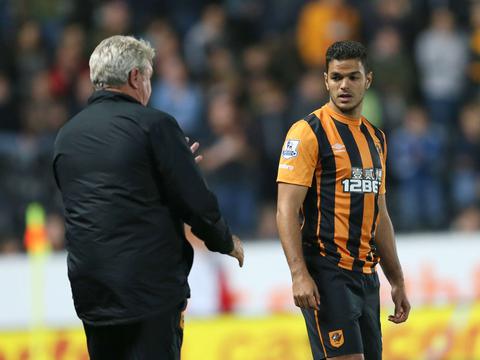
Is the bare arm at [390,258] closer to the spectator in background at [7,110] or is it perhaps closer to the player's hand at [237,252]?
the player's hand at [237,252]

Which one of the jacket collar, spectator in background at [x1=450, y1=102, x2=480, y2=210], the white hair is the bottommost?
spectator in background at [x1=450, y1=102, x2=480, y2=210]

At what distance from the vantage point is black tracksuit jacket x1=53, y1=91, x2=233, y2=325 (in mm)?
4816

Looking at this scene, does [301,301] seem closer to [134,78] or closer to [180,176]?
[180,176]

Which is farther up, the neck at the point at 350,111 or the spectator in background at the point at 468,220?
the neck at the point at 350,111

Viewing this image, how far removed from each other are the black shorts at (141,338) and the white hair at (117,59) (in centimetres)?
105

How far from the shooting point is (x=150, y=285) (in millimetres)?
4859

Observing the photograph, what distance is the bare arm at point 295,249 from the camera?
210 inches

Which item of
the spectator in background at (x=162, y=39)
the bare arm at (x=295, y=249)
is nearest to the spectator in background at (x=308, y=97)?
the spectator in background at (x=162, y=39)

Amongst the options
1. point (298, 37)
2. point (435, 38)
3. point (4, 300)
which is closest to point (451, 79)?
point (435, 38)

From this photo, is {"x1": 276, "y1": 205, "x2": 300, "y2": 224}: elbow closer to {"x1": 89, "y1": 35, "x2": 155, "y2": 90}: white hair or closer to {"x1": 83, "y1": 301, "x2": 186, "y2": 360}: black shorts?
{"x1": 83, "y1": 301, "x2": 186, "y2": 360}: black shorts

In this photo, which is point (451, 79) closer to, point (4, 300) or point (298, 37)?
point (298, 37)

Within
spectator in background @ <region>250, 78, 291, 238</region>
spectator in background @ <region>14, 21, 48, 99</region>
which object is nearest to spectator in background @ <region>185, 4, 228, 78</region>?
spectator in background @ <region>250, 78, 291, 238</region>

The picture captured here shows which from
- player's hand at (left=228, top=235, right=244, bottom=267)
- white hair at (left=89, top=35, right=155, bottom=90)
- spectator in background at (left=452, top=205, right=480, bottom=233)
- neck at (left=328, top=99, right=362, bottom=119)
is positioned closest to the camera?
white hair at (left=89, top=35, right=155, bottom=90)

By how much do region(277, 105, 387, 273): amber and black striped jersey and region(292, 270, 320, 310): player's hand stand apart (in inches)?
9.2
